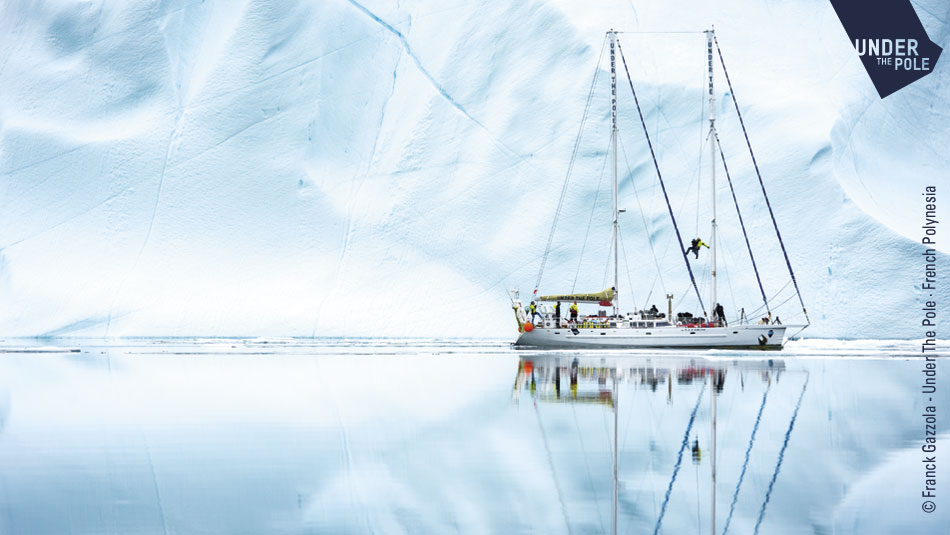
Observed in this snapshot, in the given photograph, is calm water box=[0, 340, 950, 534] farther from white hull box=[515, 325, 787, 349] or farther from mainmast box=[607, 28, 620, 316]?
mainmast box=[607, 28, 620, 316]

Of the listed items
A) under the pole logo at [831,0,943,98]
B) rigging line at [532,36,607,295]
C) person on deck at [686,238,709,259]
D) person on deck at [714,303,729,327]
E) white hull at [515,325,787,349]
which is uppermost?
under the pole logo at [831,0,943,98]

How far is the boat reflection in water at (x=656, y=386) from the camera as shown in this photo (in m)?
6.12

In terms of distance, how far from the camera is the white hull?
67.2ft

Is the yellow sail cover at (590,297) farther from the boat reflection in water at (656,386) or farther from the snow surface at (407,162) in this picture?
the boat reflection in water at (656,386)

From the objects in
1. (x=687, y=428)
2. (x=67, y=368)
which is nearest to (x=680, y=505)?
(x=687, y=428)

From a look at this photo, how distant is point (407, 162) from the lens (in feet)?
83.7

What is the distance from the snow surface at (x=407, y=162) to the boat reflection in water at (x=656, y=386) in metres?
5.30

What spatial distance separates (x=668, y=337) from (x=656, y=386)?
9.09 m

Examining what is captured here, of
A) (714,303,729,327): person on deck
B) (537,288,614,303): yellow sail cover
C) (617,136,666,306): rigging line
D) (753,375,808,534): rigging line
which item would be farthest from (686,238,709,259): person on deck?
(753,375,808,534): rigging line

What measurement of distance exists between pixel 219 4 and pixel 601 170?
9852 mm

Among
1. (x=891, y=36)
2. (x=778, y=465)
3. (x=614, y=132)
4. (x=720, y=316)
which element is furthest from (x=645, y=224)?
(x=778, y=465)

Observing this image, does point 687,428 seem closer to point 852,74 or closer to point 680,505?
point 680,505

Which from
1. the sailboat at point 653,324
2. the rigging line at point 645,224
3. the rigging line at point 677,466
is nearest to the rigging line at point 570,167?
the rigging line at point 645,224

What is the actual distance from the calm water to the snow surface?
976 cm
